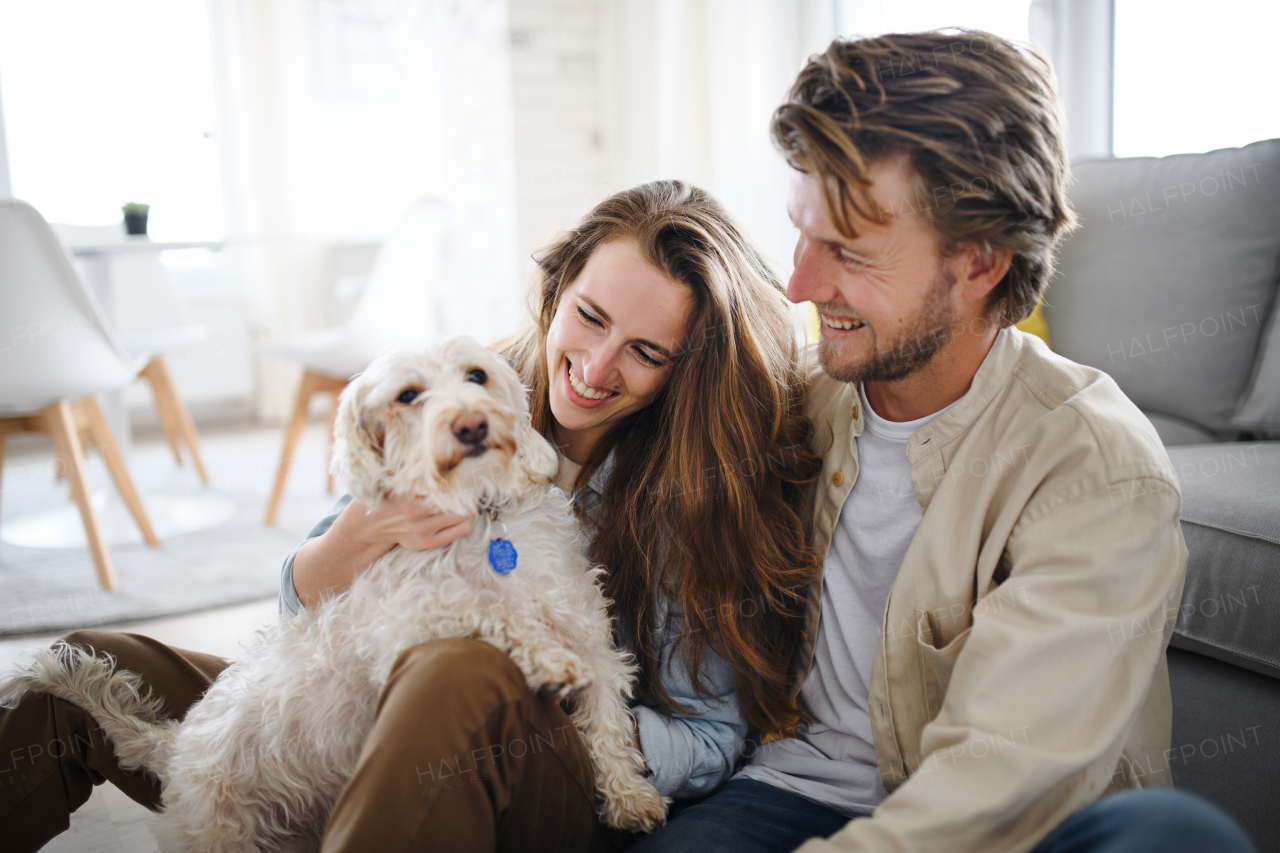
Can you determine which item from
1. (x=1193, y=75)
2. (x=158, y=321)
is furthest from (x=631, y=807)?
(x=158, y=321)

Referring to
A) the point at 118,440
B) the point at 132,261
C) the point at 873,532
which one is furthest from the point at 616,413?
the point at 132,261

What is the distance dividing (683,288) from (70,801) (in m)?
1.32

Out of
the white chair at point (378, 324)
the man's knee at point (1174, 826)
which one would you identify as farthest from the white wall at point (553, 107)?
the man's knee at point (1174, 826)

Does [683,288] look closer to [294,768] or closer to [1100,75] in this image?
[294,768]

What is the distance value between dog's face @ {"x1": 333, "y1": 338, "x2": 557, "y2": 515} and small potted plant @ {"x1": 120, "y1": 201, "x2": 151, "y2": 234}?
3389 mm

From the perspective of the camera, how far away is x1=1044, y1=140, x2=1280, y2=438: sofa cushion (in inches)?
81.5

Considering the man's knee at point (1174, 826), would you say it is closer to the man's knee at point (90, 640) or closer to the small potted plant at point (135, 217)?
the man's knee at point (90, 640)

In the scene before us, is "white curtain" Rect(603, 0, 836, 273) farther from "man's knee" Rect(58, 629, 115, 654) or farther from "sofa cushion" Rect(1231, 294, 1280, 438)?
"man's knee" Rect(58, 629, 115, 654)

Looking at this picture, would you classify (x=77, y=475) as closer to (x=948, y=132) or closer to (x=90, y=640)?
(x=90, y=640)

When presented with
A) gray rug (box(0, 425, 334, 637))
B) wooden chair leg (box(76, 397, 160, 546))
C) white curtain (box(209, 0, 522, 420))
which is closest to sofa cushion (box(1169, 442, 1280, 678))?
gray rug (box(0, 425, 334, 637))

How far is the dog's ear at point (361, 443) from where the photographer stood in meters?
1.33

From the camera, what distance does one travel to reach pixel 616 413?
1535mm

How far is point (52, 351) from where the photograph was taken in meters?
2.95

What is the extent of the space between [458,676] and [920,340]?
2.64ft
